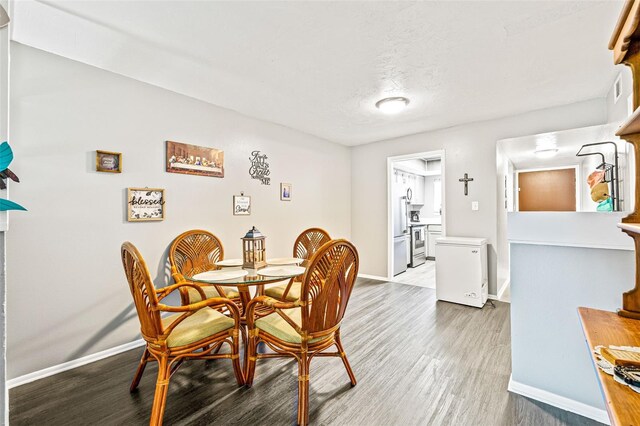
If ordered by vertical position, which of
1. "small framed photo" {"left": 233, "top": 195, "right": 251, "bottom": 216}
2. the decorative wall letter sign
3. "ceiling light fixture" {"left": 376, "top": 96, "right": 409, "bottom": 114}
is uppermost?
"ceiling light fixture" {"left": 376, "top": 96, "right": 409, "bottom": 114}

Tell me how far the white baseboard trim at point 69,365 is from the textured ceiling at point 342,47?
8.14ft

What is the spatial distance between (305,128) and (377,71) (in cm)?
190

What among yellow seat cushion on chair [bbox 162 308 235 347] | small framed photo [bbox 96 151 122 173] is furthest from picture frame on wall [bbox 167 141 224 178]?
yellow seat cushion on chair [bbox 162 308 235 347]

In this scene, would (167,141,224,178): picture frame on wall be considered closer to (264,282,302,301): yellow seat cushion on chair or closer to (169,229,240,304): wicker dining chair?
(169,229,240,304): wicker dining chair

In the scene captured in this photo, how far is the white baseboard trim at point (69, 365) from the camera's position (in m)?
2.06

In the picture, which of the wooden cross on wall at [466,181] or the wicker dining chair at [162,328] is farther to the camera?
the wooden cross on wall at [466,181]

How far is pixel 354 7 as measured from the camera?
68.7 inches

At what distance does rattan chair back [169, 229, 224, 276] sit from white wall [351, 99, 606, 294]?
2.98 meters

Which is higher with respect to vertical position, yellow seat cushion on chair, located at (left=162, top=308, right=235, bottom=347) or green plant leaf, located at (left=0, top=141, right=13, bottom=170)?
green plant leaf, located at (left=0, top=141, right=13, bottom=170)

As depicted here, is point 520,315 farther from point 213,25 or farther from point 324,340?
point 213,25

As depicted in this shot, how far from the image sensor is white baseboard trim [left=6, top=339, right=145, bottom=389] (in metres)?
2.06

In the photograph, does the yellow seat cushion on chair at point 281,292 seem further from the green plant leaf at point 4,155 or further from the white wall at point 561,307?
the green plant leaf at point 4,155

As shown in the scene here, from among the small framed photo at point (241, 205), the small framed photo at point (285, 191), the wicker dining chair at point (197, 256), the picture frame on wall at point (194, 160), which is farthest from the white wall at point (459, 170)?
the wicker dining chair at point (197, 256)

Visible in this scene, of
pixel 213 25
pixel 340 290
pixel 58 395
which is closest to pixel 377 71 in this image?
pixel 213 25
